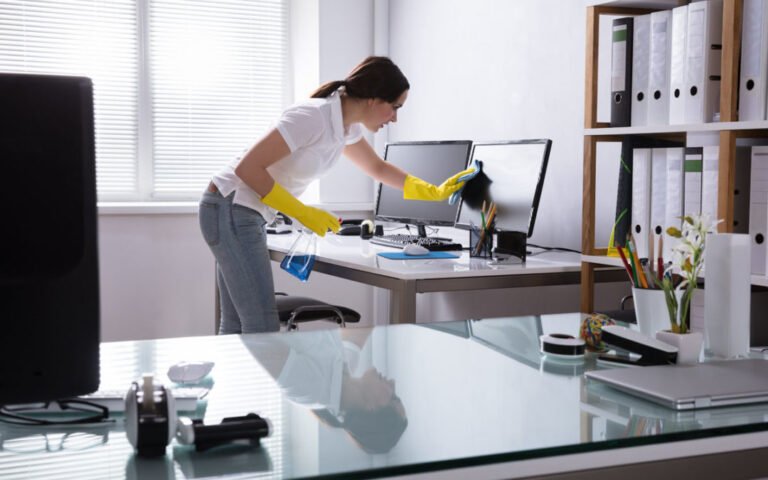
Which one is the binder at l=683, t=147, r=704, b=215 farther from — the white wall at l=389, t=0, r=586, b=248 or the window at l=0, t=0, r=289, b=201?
the window at l=0, t=0, r=289, b=201

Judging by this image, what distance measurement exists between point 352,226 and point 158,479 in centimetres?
297

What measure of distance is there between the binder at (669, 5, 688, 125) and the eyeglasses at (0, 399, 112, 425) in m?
1.62

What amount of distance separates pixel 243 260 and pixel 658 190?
1.28 metres

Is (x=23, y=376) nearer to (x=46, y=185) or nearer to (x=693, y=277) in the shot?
(x=46, y=185)

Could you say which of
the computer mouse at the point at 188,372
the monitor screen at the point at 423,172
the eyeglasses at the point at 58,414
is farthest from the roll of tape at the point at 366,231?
the eyeglasses at the point at 58,414

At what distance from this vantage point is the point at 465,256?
3.00 metres

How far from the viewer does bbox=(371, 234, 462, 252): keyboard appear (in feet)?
10.2

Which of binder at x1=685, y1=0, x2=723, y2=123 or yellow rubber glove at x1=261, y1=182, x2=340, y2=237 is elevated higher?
binder at x1=685, y1=0, x2=723, y2=123

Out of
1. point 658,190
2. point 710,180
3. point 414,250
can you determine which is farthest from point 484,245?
point 710,180

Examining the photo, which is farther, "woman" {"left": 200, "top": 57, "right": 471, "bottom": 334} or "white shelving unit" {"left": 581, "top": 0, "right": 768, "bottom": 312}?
"woman" {"left": 200, "top": 57, "right": 471, "bottom": 334}

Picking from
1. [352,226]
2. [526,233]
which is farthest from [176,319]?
[526,233]

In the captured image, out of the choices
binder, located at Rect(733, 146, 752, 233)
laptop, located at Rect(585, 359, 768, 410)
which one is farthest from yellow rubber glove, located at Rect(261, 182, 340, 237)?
laptop, located at Rect(585, 359, 768, 410)

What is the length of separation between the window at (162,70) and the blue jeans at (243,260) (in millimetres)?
1842

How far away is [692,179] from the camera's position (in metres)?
2.13
